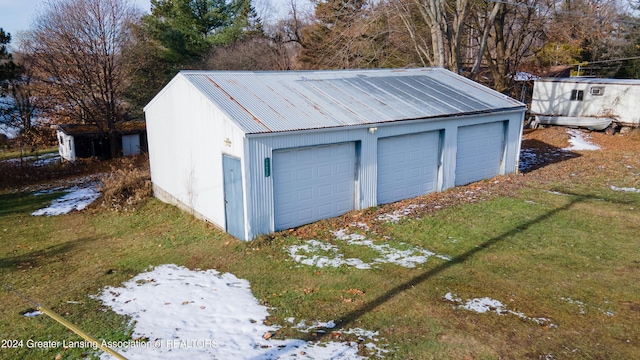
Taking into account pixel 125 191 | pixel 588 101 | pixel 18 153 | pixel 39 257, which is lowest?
pixel 18 153

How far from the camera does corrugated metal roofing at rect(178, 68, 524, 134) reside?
1119cm

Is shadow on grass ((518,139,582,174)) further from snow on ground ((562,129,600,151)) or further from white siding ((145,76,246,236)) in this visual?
white siding ((145,76,246,236))

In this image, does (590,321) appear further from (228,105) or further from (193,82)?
(193,82)

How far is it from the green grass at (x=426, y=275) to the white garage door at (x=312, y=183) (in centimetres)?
→ 102

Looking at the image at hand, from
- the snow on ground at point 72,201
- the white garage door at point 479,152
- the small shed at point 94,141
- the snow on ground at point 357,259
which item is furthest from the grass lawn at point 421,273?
the small shed at point 94,141

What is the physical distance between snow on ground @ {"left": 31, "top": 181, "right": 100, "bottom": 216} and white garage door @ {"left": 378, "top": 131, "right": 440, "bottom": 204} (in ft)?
35.4

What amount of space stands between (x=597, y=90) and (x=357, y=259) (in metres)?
22.1

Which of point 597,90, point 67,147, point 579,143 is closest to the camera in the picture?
point 579,143

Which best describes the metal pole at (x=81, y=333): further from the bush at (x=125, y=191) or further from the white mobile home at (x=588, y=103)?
the white mobile home at (x=588, y=103)

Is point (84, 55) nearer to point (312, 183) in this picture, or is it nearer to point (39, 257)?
point (39, 257)

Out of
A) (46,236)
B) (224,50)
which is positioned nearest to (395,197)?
(46,236)

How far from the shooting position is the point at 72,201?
54.7ft

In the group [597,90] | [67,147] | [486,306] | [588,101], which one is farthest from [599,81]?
[67,147]

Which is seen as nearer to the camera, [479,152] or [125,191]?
[479,152]
